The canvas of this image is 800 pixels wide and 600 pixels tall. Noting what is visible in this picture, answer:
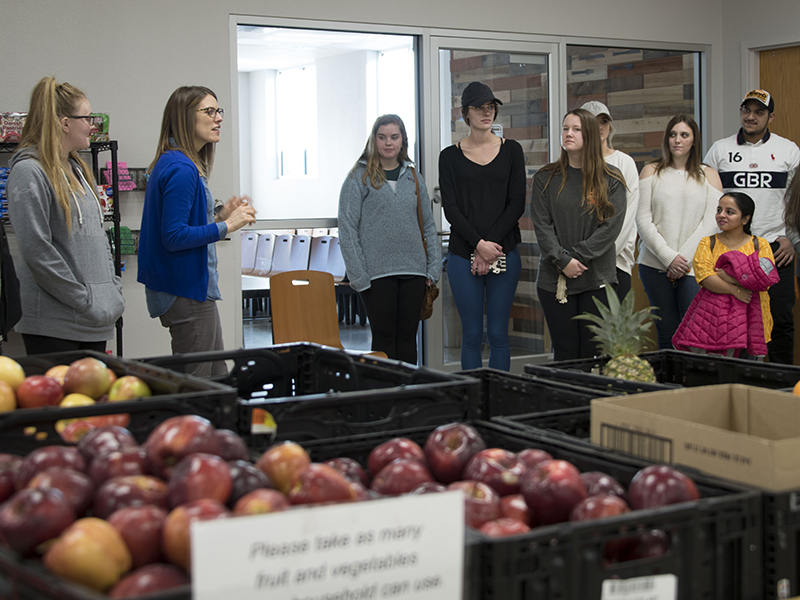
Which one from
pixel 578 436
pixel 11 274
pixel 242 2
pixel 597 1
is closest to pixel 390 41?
pixel 242 2

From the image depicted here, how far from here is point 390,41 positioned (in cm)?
545

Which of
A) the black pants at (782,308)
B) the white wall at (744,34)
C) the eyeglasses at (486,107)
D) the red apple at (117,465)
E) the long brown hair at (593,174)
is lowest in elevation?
the black pants at (782,308)

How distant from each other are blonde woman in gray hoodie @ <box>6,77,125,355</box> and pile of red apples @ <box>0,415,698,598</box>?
1572 millimetres

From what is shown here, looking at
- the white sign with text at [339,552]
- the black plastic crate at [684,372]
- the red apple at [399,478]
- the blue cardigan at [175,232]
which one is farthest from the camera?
the blue cardigan at [175,232]

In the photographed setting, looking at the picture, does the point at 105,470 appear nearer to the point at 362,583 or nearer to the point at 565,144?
the point at 362,583

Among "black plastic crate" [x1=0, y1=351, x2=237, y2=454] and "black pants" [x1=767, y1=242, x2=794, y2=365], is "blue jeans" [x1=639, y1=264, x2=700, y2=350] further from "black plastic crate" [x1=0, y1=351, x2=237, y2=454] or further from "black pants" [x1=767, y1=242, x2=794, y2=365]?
"black plastic crate" [x1=0, y1=351, x2=237, y2=454]

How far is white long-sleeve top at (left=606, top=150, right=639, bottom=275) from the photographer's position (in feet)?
15.2

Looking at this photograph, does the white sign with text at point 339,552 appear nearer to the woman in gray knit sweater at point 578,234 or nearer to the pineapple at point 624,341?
the pineapple at point 624,341

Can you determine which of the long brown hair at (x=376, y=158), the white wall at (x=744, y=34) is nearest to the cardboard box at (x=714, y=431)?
the long brown hair at (x=376, y=158)

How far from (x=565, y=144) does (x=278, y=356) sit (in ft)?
8.27

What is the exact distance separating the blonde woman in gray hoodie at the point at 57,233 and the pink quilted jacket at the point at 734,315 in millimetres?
2648

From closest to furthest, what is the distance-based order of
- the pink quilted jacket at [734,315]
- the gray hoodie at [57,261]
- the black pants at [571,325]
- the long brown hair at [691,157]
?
the gray hoodie at [57,261] → the pink quilted jacket at [734,315] → the black pants at [571,325] → the long brown hair at [691,157]

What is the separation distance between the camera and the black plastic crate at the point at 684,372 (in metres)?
1.96

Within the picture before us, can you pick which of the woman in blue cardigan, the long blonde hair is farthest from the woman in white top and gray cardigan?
the long blonde hair
